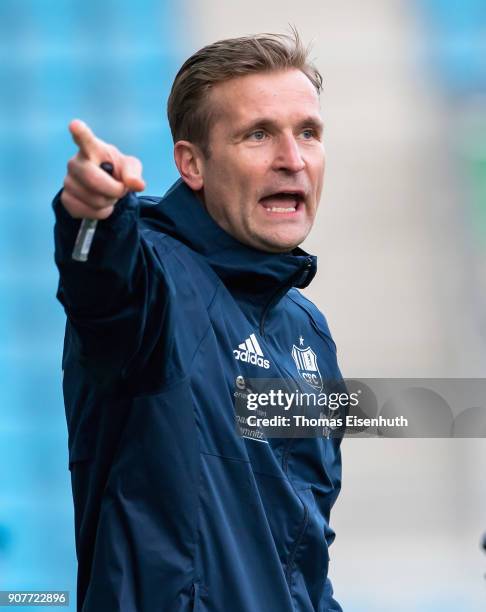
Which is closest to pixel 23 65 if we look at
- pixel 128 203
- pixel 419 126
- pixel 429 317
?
pixel 419 126

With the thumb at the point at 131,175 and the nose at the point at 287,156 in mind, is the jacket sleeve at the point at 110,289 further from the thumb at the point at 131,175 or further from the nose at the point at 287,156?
the nose at the point at 287,156

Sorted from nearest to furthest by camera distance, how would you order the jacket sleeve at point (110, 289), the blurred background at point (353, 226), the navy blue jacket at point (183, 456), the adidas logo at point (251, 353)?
the jacket sleeve at point (110, 289), the navy blue jacket at point (183, 456), the adidas logo at point (251, 353), the blurred background at point (353, 226)

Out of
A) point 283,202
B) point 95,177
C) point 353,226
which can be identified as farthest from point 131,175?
point 353,226

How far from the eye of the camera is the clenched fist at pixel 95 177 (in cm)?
110

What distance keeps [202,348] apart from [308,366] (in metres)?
0.34

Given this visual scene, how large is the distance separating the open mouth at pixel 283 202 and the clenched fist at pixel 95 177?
2.02 feet

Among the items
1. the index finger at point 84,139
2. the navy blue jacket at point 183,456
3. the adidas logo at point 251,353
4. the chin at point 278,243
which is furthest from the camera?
the chin at point 278,243

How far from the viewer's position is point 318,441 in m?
1.71

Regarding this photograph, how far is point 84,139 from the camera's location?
3.53 ft

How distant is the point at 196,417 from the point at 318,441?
11.7 inches

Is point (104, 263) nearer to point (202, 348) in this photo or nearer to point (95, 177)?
point (95, 177)

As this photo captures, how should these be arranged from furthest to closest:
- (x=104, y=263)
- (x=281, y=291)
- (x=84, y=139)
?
(x=281, y=291) < (x=104, y=263) < (x=84, y=139)

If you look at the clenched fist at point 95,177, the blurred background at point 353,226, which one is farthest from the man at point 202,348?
the blurred background at point 353,226

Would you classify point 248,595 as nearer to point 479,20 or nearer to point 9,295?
point 9,295
